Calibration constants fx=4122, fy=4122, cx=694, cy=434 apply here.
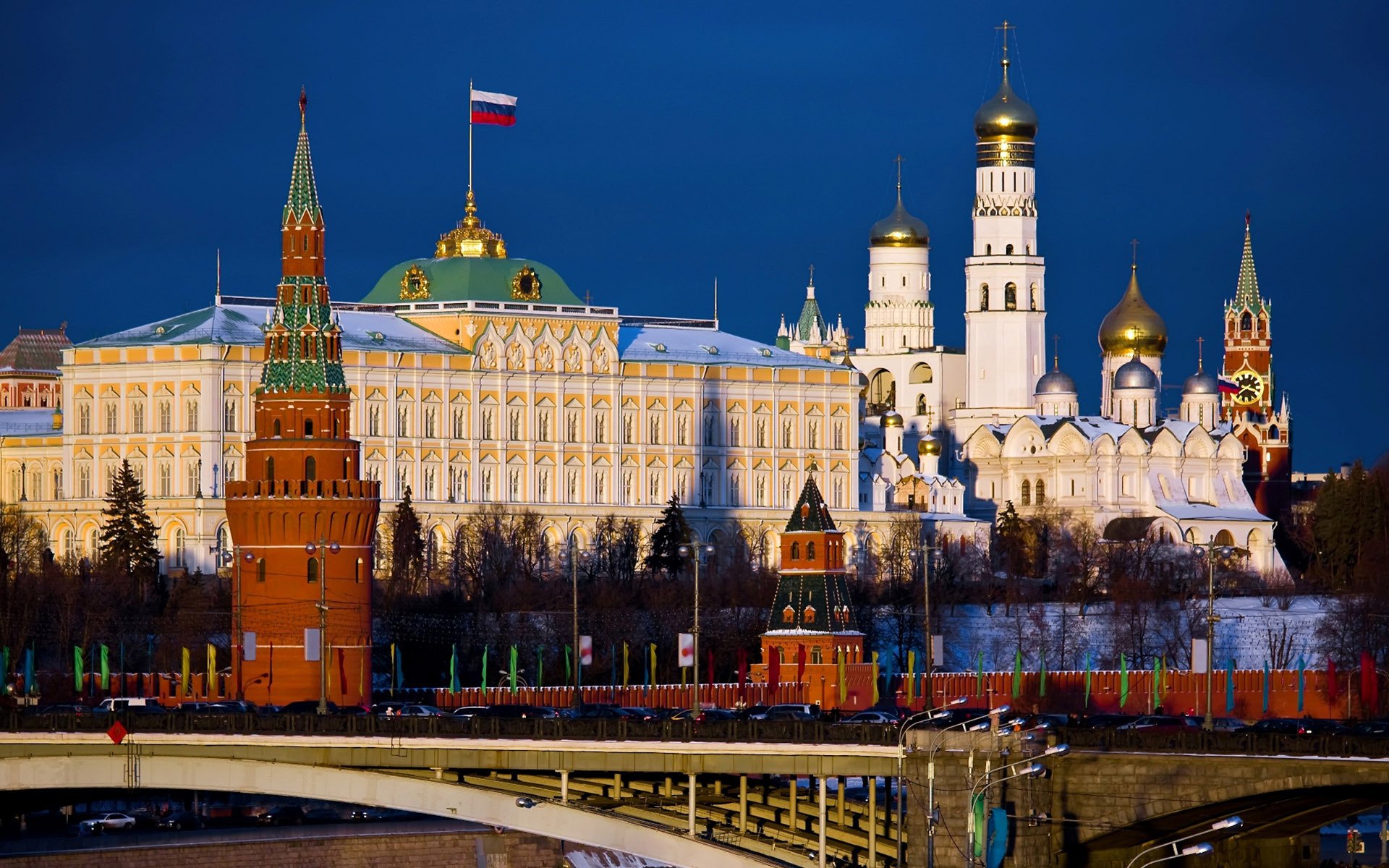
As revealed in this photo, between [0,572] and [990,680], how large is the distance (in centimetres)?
3562

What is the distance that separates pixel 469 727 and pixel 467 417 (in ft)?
329

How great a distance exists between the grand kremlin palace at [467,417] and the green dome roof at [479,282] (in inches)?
5.3

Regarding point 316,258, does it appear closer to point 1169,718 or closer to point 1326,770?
point 1169,718

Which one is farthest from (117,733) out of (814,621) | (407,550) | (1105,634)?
(1105,634)

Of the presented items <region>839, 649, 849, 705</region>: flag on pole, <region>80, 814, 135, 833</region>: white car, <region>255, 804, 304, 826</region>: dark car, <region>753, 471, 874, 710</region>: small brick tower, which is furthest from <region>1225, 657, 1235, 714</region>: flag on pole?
<region>80, 814, 135, 833</region>: white car

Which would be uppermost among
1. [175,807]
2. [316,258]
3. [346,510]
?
[316,258]

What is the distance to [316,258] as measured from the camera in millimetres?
129875

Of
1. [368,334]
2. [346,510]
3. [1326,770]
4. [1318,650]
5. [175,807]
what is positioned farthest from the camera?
[368,334]

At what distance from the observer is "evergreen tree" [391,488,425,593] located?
156m

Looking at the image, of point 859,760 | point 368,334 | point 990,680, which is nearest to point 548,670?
point 990,680

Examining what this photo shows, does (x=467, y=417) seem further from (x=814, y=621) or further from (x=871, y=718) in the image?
(x=871, y=718)

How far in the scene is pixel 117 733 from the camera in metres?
88.3

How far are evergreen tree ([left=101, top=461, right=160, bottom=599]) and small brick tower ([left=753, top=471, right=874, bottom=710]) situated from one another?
27.9 metres

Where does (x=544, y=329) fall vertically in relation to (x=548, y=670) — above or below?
above
